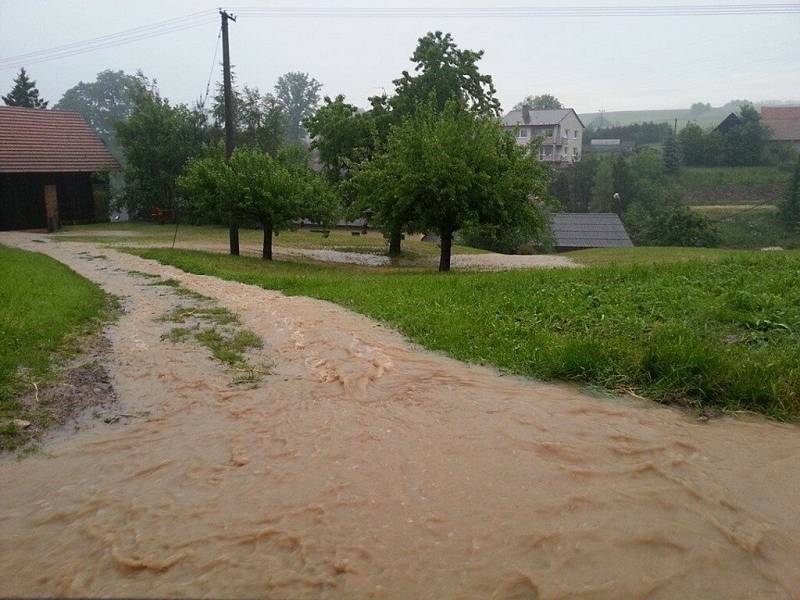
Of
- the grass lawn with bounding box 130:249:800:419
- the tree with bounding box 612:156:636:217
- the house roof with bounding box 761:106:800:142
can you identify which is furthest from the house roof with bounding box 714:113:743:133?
the grass lawn with bounding box 130:249:800:419

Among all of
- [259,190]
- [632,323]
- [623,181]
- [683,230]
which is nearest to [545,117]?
[623,181]

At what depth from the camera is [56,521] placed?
450 cm

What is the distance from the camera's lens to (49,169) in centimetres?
3203

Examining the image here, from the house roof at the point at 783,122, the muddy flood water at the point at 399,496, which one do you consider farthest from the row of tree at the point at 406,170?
the house roof at the point at 783,122

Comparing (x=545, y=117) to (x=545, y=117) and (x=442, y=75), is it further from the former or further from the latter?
(x=442, y=75)

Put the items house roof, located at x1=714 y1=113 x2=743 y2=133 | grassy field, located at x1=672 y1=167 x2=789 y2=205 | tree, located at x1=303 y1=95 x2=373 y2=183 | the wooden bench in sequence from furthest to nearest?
house roof, located at x1=714 y1=113 x2=743 y2=133 < grassy field, located at x1=672 y1=167 x2=789 y2=205 < the wooden bench < tree, located at x1=303 y1=95 x2=373 y2=183

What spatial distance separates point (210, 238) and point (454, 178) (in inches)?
642

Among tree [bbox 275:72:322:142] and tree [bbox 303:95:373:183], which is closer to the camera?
tree [bbox 303:95:373:183]

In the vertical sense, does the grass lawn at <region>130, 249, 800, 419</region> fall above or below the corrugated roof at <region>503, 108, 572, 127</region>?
below

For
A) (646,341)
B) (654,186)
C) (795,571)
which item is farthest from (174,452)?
(654,186)

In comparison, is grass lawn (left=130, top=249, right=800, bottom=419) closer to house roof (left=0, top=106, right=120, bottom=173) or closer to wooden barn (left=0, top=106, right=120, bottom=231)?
wooden barn (left=0, top=106, right=120, bottom=231)

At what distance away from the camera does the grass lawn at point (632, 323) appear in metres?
6.80

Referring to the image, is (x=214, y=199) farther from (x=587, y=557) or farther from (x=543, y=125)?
(x=543, y=125)

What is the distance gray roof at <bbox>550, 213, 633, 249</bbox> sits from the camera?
39875mm
